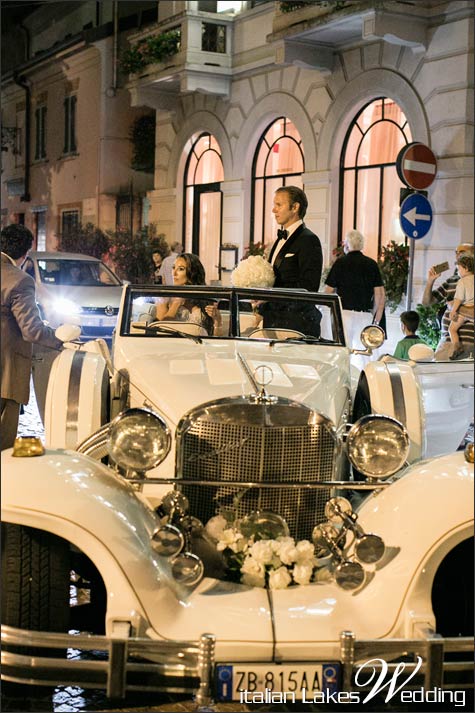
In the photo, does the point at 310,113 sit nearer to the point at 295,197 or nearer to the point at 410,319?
the point at 410,319

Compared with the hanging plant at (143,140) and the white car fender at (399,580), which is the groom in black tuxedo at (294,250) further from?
the hanging plant at (143,140)

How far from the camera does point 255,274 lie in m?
6.77

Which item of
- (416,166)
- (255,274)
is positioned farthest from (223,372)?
(416,166)

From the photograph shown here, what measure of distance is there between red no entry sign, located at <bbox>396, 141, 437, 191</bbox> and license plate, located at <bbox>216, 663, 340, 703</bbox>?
1037cm

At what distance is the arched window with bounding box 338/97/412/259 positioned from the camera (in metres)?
16.5

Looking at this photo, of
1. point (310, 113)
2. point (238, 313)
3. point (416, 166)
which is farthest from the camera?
point (310, 113)

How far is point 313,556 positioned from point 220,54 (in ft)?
58.6

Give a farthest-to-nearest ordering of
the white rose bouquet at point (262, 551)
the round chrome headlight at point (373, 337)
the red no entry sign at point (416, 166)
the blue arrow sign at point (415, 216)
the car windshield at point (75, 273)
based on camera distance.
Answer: the car windshield at point (75, 273) → the red no entry sign at point (416, 166) → the blue arrow sign at point (415, 216) → the round chrome headlight at point (373, 337) → the white rose bouquet at point (262, 551)

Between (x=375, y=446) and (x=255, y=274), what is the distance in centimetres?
274

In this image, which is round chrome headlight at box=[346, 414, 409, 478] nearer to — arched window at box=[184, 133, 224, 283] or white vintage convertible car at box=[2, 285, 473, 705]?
white vintage convertible car at box=[2, 285, 473, 705]

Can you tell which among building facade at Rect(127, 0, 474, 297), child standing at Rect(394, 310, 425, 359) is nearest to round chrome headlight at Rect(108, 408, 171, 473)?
child standing at Rect(394, 310, 425, 359)

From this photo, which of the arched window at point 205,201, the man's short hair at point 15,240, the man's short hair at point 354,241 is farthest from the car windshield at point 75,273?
the man's short hair at point 15,240

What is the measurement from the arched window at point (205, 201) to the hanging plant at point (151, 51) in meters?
1.95

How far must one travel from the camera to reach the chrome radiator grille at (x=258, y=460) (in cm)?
434
